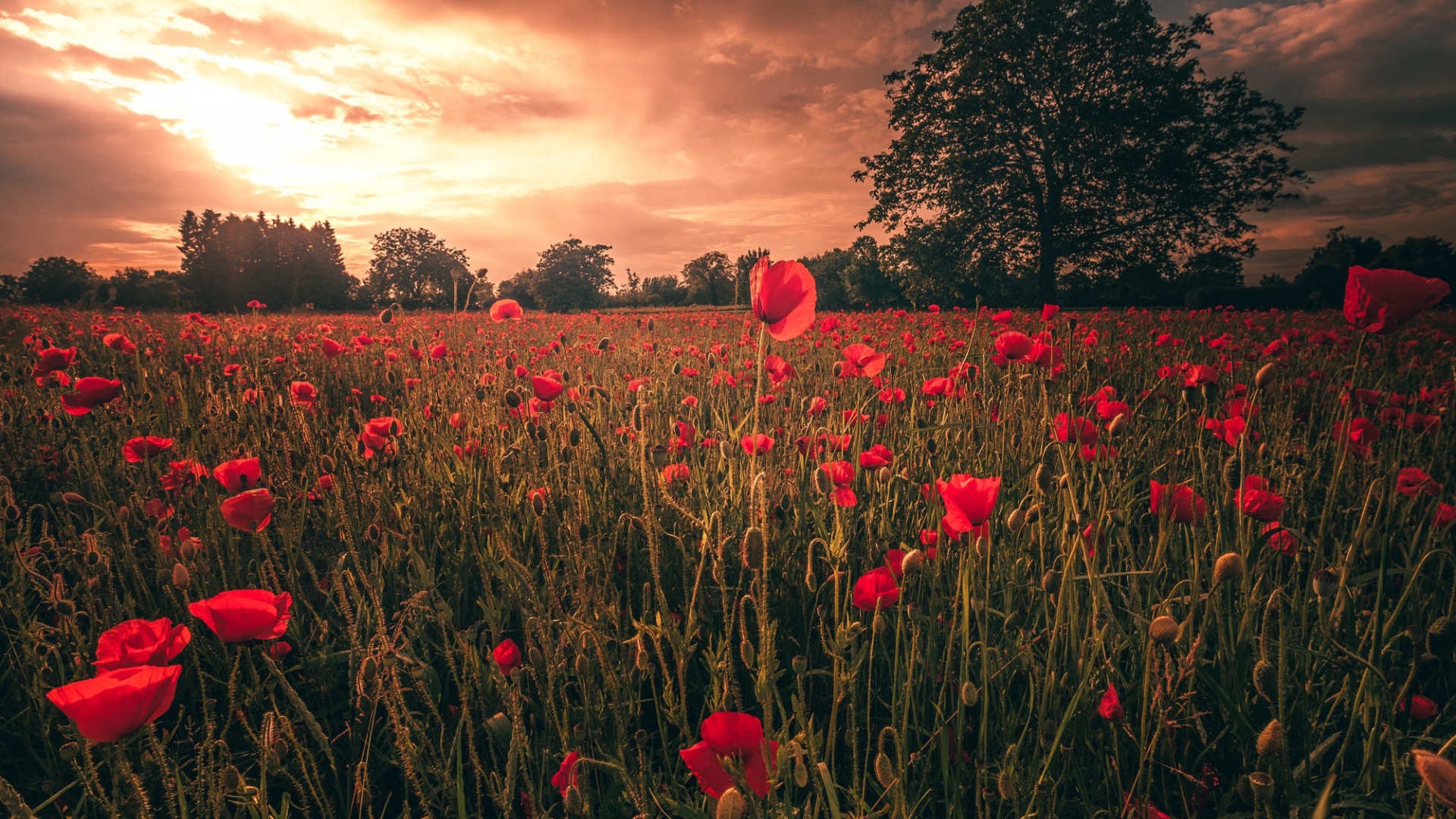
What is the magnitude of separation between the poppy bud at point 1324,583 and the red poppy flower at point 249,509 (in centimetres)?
231

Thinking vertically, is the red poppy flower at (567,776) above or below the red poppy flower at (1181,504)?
below

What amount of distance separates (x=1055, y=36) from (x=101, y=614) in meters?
25.7

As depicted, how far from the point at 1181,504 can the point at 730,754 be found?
1242mm

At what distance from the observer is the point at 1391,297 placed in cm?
157

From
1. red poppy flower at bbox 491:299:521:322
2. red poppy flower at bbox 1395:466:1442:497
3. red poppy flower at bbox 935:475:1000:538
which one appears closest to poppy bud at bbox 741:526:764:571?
red poppy flower at bbox 935:475:1000:538

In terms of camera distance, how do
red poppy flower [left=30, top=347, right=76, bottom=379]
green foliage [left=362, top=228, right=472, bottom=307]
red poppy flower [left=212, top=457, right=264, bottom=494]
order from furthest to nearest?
green foliage [left=362, top=228, right=472, bottom=307], red poppy flower [left=30, top=347, right=76, bottom=379], red poppy flower [left=212, top=457, right=264, bottom=494]

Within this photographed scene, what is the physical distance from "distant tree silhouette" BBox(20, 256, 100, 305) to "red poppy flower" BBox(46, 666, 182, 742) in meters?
36.4

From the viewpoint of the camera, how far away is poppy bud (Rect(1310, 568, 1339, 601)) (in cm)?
112

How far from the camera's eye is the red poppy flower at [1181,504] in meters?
1.32

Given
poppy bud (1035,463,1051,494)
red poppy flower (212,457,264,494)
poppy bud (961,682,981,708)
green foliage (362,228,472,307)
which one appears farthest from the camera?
green foliage (362,228,472,307)

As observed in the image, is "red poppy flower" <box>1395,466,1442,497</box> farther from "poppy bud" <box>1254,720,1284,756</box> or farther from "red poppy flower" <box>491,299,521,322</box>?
"red poppy flower" <box>491,299,521,322</box>

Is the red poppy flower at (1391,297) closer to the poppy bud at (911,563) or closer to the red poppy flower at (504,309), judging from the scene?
the poppy bud at (911,563)

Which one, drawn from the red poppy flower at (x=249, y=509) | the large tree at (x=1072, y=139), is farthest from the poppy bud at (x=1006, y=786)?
the large tree at (x=1072, y=139)

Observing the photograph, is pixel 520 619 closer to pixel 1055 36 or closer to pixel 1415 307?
pixel 1415 307
